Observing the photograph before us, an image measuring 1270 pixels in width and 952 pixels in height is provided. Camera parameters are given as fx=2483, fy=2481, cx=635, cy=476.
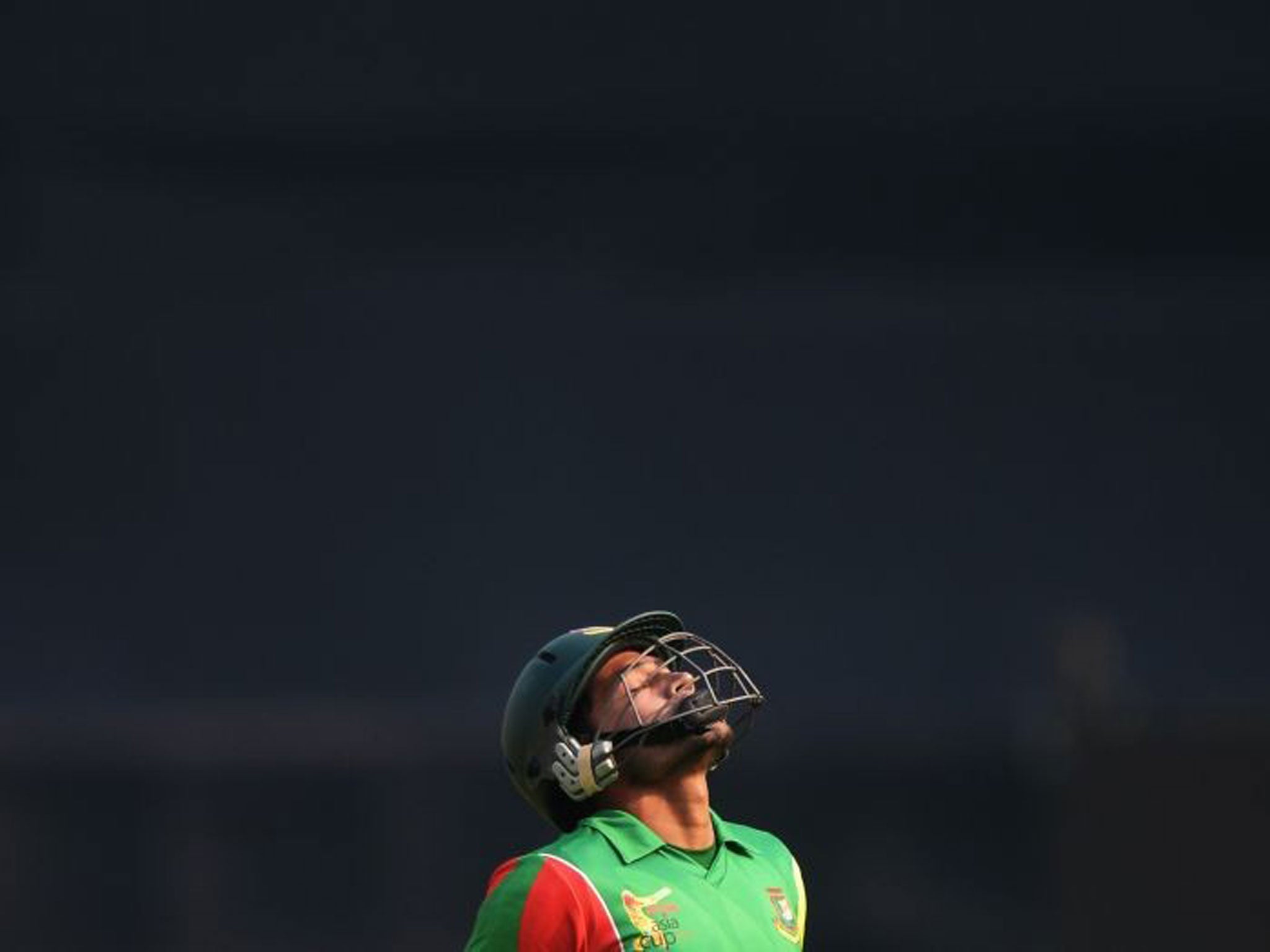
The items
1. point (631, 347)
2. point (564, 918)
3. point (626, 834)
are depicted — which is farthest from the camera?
point (631, 347)

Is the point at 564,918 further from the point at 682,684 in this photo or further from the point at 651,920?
the point at 682,684

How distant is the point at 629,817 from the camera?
323cm

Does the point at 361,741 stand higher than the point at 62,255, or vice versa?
the point at 62,255

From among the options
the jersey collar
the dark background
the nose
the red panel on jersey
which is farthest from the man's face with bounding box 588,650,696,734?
the dark background

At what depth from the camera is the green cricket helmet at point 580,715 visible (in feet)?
10.5

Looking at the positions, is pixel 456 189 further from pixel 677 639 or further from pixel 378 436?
pixel 677 639

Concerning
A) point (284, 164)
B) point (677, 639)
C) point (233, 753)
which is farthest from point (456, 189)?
point (677, 639)

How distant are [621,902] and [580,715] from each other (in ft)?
0.96

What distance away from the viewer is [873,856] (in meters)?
7.19

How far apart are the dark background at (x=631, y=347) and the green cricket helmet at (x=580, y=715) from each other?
5.93 meters

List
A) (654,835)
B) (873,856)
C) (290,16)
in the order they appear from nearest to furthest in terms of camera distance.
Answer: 1. (654,835)
2. (873,856)
3. (290,16)

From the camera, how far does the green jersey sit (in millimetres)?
3068

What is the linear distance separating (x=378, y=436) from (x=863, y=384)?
7.02ft

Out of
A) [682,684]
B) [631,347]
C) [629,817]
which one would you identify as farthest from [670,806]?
[631,347]
